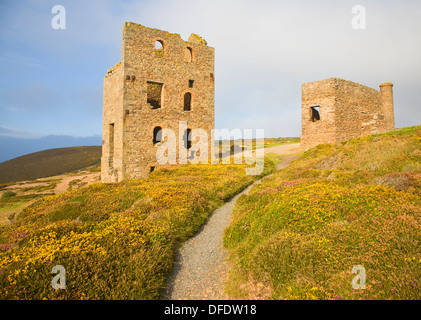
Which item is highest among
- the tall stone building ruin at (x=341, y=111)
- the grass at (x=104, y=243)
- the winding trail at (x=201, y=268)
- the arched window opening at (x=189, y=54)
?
the arched window opening at (x=189, y=54)

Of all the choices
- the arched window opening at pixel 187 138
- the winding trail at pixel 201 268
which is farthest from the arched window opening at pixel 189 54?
the winding trail at pixel 201 268

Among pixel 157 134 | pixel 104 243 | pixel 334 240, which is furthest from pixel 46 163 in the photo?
pixel 334 240

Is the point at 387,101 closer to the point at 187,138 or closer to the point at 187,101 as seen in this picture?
the point at 187,101

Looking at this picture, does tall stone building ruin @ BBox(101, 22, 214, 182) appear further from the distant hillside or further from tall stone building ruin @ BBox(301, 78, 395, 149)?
the distant hillside

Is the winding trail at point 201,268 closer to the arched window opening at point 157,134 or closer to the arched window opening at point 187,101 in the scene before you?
the arched window opening at point 157,134

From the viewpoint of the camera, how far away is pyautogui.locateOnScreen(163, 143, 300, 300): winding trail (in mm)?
6946

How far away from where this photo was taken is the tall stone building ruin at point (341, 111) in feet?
85.3

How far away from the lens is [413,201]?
7.12 m

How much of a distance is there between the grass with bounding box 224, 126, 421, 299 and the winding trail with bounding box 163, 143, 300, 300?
→ 1.44 ft

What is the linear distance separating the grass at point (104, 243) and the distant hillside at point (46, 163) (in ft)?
121

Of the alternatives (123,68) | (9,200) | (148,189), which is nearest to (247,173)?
(148,189)
